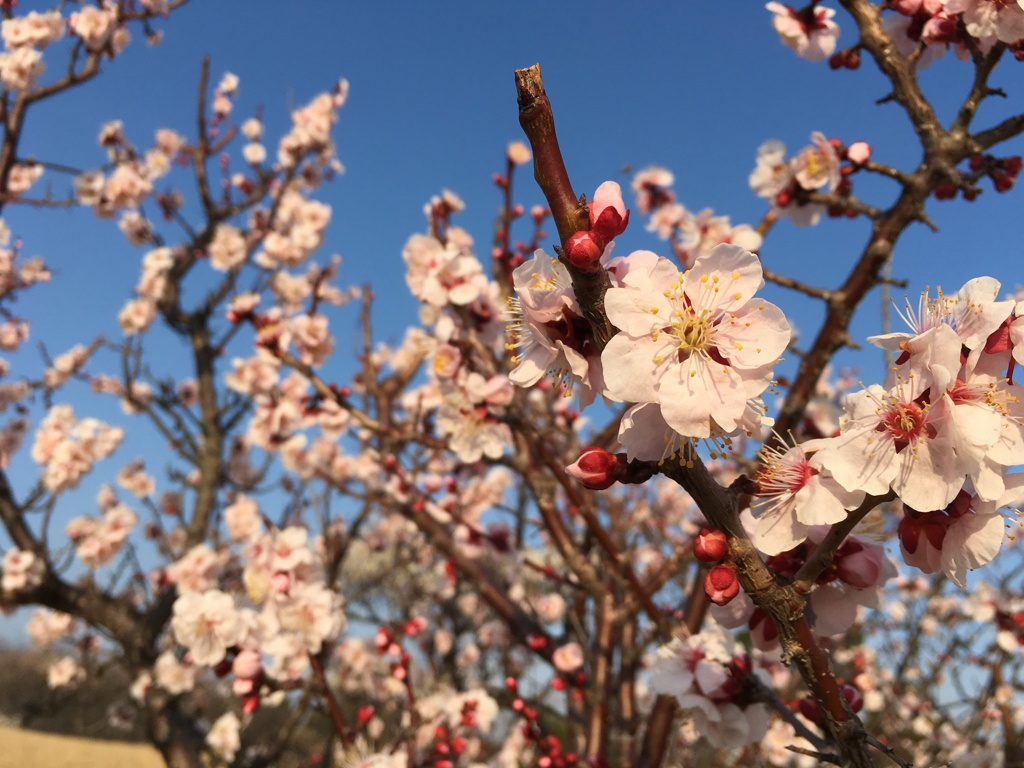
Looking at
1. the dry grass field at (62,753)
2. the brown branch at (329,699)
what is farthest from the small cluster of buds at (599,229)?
the dry grass field at (62,753)

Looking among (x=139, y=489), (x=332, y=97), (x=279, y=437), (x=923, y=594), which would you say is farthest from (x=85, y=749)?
(x=923, y=594)

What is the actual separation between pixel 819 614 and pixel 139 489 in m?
7.90

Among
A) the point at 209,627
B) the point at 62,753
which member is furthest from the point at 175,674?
the point at 62,753

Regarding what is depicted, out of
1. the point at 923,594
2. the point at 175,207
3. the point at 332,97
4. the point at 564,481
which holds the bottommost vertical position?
the point at 564,481

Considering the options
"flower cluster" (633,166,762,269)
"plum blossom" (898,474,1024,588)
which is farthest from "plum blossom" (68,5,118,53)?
"plum blossom" (898,474,1024,588)

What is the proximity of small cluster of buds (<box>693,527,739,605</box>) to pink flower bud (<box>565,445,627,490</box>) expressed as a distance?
0.41ft

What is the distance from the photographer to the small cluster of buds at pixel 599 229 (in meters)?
0.71

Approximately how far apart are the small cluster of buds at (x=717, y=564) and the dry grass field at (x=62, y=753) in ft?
40.2

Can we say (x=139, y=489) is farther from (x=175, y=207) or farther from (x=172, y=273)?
(x=175, y=207)

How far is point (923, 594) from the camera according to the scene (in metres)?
6.07

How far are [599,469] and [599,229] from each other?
0.98 ft

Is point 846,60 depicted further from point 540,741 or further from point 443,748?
point 443,748

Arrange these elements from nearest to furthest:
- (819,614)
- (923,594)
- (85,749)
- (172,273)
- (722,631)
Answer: (819,614), (722,631), (923,594), (172,273), (85,749)

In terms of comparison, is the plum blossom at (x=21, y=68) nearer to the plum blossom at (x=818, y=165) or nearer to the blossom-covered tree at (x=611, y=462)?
the blossom-covered tree at (x=611, y=462)
